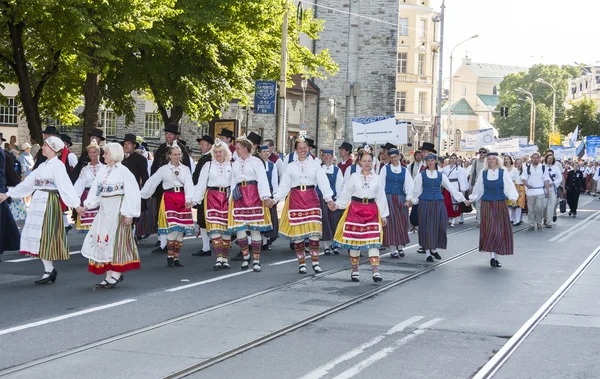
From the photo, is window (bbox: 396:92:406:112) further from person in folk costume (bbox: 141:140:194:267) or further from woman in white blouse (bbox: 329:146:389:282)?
woman in white blouse (bbox: 329:146:389:282)

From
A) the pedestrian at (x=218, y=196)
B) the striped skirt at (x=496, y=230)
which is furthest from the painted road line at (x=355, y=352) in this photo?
the striped skirt at (x=496, y=230)

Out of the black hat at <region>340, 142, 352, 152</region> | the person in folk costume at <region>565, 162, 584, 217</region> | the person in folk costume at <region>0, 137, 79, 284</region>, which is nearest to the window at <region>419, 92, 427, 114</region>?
the person in folk costume at <region>565, 162, 584, 217</region>

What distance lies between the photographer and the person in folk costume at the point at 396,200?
14565 millimetres

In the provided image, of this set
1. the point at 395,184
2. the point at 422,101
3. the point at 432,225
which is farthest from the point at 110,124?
the point at 422,101

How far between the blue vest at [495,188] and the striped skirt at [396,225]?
1.41 meters

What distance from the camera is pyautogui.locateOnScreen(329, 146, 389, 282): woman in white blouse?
38.2ft

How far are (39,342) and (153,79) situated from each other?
21.2m

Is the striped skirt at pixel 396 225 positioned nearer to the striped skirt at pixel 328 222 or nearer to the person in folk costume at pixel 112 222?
the striped skirt at pixel 328 222

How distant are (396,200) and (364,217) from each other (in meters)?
3.24

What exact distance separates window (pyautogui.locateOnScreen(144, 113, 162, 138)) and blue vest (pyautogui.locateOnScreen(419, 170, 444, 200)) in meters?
38.4

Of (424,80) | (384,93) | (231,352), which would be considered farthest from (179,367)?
(424,80)

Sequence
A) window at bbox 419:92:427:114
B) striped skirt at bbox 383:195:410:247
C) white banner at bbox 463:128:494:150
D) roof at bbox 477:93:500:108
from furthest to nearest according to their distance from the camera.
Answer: roof at bbox 477:93:500:108 → window at bbox 419:92:427:114 → white banner at bbox 463:128:494:150 → striped skirt at bbox 383:195:410:247

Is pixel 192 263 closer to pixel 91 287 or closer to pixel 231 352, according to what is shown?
pixel 91 287

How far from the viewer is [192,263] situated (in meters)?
13.4
